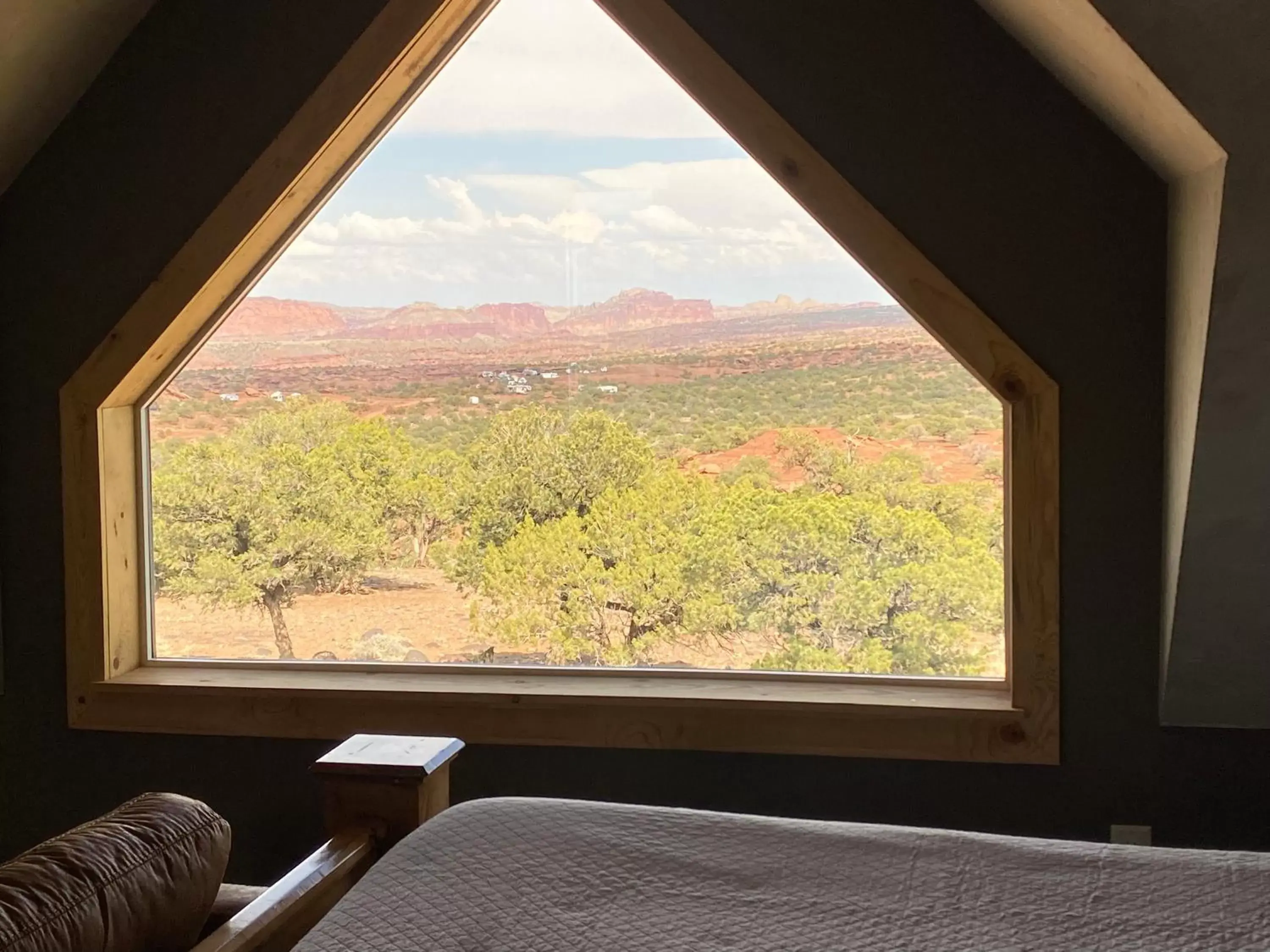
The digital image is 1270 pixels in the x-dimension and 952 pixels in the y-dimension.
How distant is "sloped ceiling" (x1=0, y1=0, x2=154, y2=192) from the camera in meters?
2.36

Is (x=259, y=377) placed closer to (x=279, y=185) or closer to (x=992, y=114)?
(x=279, y=185)

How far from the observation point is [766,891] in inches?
52.6

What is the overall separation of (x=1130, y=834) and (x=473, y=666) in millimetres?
1526

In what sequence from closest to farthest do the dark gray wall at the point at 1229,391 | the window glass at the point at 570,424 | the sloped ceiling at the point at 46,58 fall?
1. the dark gray wall at the point at 1229,391
2. the sloped ceiling at the point at 46,58
3. the window glass at the point at 570,424

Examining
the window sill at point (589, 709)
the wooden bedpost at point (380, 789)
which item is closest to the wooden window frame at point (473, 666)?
the window sill at point (589, 709)

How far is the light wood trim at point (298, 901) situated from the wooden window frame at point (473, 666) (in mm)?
1106

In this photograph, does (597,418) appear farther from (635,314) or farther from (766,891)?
(766,891)

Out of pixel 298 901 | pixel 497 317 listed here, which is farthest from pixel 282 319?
pixel 298 901

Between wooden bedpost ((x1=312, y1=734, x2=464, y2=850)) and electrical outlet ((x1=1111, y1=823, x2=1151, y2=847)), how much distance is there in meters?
1.57

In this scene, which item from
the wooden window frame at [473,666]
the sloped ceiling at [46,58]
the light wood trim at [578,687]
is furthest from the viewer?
the light wood trim at [578,687]

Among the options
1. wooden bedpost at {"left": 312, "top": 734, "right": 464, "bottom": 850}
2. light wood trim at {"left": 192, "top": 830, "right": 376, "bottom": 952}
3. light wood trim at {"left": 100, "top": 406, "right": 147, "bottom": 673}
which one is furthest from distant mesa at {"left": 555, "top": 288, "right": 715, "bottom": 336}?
light wood trim at {"left": 192, "top": 830, "right": 376, "bottom": 952}

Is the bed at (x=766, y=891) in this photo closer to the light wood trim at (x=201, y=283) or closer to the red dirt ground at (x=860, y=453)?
the red dirt ground at (x=860, y=453)

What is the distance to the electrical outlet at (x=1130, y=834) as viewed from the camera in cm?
245

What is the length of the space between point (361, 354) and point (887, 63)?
1.42m
